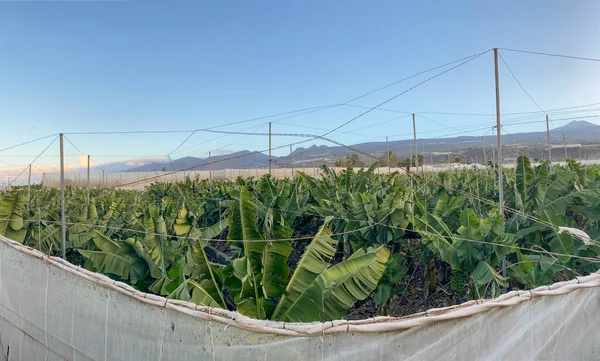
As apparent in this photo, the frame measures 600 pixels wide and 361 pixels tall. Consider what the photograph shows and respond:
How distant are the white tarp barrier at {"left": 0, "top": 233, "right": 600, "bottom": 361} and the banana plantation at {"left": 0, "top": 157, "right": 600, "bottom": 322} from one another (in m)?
0.90

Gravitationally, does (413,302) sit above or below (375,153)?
below

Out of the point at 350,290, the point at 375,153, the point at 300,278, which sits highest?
the point at 375,153

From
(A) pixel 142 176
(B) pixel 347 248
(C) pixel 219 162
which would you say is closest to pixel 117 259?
(B) pixel 347 248

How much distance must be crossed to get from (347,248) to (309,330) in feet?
21.0

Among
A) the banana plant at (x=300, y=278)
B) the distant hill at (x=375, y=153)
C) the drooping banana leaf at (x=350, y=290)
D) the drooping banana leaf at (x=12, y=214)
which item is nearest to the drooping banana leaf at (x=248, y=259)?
the banana plant at (x=300, y=278)

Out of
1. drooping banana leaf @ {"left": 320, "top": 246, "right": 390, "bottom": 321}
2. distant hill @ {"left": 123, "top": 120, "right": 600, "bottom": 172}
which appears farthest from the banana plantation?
distant hill @ {"left": 123, "top": 120, "right": 600, "bottom": 172}

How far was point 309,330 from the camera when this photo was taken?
199 cm

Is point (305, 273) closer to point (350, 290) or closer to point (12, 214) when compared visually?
point (350, 290)

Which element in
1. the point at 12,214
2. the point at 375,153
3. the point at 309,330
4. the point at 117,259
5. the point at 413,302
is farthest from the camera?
the point at 375,153

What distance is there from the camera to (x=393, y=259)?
6.10m

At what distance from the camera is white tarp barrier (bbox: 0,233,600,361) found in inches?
78.9

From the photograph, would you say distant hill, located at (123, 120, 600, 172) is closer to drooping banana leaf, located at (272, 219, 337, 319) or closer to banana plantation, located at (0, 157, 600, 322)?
banana plantation, located at (0, 157, 600, 322)

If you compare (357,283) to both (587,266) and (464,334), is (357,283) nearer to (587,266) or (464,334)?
(464,334)

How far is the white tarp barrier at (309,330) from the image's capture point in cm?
200
